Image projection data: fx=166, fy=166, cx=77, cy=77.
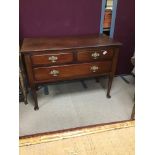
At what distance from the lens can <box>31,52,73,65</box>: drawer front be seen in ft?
5.09

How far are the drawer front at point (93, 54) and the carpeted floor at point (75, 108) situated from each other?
57 cm

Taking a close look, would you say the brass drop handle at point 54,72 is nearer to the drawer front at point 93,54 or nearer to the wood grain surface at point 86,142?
the drawer front at point 93,54

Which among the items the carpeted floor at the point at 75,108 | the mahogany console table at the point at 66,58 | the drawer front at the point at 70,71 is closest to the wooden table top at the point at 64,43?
the mahogany console table at the point at 66,58

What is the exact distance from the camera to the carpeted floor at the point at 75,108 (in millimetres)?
1698

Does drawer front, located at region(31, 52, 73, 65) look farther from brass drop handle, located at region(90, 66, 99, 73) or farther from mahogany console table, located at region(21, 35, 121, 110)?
brass drop handle, located at region(90, 66, 99, 73)

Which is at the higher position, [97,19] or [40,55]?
[97,19]

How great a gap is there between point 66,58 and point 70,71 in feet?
0.51
